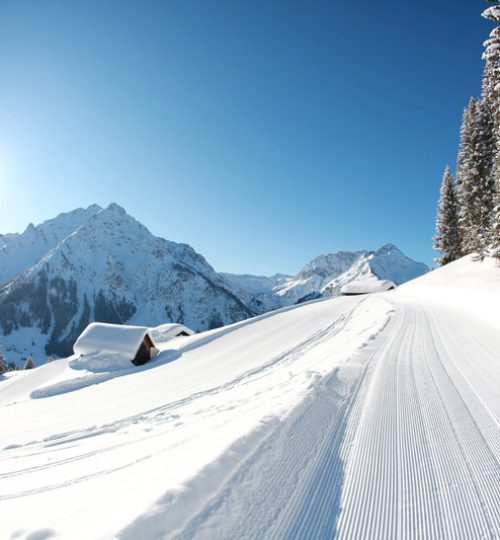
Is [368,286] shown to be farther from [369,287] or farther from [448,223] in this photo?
[448,223]

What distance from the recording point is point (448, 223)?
3481 centimetres

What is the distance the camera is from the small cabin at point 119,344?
75.3 feet

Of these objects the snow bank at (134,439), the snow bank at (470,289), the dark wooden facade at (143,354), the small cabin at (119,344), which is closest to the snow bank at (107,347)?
the small cabin at (119,344)

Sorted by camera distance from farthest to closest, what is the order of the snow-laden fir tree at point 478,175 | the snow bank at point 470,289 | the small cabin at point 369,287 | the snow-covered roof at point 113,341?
the small cabin at point 369,287, the snow-laden fir tree at point 478,175, the snow-covered roof at point 113,341, the snow bank at point 470,289

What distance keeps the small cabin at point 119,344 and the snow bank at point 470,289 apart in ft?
68.7

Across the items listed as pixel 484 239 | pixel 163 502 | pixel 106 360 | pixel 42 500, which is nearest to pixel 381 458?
A: pixel 163 502

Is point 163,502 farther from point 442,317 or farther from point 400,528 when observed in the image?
point 442,317

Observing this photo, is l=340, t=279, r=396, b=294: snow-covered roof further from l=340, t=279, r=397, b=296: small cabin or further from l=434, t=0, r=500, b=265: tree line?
l=434, t=0, r=500, b=265: tree line

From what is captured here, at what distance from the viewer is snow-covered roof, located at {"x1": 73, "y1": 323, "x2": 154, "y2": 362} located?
23.0 m

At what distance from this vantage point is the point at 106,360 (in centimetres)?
2262

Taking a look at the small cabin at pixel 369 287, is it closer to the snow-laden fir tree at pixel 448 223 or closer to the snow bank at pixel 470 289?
the snow-laden fir tree at pixel 448 223

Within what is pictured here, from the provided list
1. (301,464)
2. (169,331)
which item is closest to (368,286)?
(169,331)

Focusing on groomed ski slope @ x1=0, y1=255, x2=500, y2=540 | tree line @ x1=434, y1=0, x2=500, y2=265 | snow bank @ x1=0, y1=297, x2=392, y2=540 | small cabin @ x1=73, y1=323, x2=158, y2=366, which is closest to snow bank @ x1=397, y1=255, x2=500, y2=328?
tree line @ x1=434, y1=0, x2=500, y2=265

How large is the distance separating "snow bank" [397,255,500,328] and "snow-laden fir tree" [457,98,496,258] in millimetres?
1865
